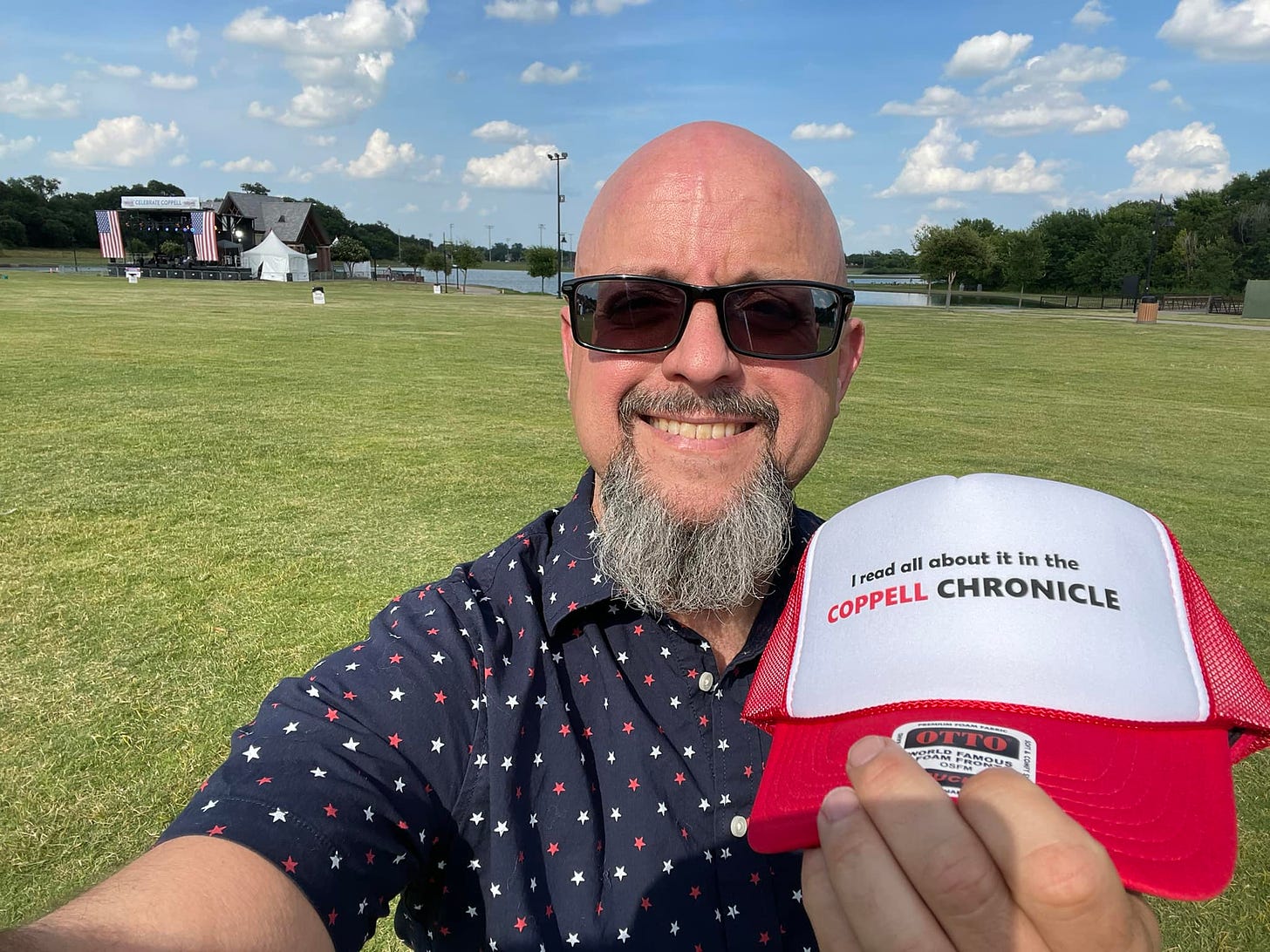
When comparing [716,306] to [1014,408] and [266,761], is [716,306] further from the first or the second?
[1014,408]

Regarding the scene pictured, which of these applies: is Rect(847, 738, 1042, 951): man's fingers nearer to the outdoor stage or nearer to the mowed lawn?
the mowed lawn


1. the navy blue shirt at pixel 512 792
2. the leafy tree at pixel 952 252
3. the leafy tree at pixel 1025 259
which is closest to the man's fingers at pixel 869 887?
the navy blue shirt at pixel 512 792

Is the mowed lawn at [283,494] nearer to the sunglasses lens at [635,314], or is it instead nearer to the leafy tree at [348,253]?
the sunglasses lens at [635,314]

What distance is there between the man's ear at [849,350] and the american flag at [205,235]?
83887 millimetres

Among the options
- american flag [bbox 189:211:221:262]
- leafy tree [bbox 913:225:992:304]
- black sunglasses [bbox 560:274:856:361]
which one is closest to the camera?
black sunglasses [bbox 560:274:856:361]

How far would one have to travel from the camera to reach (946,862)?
0.74m

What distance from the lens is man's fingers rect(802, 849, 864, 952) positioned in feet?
2.69

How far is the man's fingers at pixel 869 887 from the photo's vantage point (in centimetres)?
75

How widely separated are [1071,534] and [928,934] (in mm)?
605

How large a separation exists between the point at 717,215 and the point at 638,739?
3.67 ft

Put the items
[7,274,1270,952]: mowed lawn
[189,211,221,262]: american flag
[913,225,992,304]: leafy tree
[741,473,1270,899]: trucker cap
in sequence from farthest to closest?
1. [189,211,221,262]: american flag
2. [913,225,992,304]: leafy tree
3. [7,274,1270,952]: mowed lawn
4. [741,473,1270,899]: trucker cap

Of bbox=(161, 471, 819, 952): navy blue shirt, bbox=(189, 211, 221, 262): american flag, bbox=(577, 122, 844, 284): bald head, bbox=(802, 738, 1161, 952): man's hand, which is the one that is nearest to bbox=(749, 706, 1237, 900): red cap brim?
bbox=(802, 738, 1161, 952): man's hand

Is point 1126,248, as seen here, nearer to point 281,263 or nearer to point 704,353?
point 281,263

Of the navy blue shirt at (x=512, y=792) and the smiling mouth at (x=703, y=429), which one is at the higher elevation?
the smiling mouth at (x=703, y=429)
